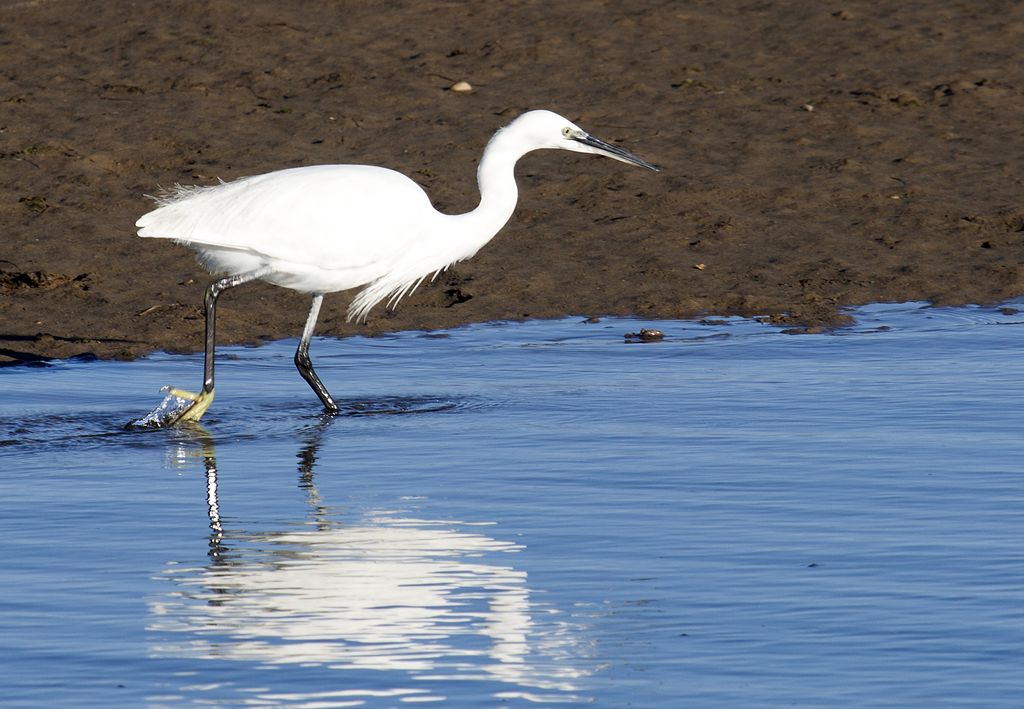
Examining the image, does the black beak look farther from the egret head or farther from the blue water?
the blue water

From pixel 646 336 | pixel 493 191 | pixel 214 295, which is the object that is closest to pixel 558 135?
pixel 493 191

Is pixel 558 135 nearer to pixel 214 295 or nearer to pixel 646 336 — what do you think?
pixel 646 336

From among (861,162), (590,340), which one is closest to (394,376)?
(590,340)

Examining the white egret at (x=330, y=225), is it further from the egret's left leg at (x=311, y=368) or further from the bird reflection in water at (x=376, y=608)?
the bird reflection in water at (x=376, y=608)

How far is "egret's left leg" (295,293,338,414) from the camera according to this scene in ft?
30.6

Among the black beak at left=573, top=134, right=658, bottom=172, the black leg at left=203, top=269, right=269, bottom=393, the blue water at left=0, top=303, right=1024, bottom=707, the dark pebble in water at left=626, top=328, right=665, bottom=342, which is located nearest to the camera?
the blue water at left=0, top=303, right=1024, bottom=707

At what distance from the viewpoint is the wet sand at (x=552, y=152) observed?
40.6ft

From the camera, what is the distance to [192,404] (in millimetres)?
9148

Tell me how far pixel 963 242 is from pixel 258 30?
786 centimetres

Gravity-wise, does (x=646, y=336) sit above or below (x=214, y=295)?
below

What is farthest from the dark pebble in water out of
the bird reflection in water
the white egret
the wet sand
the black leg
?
the bird reflection in water

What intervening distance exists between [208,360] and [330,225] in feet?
3.05

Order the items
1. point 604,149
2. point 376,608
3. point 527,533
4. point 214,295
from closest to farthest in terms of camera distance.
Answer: point 376,608, point 527,533, point 214,295, point 604,149

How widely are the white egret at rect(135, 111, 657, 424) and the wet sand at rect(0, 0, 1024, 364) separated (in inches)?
60.9
